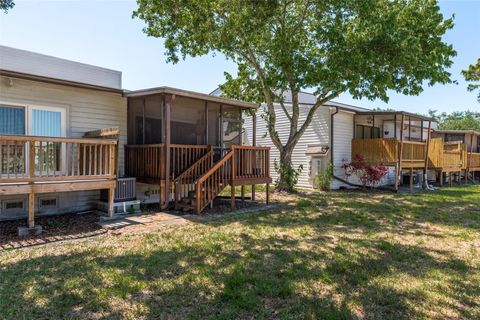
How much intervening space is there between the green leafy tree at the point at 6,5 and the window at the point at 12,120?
2.65 meters

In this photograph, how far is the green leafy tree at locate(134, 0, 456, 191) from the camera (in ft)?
32.8

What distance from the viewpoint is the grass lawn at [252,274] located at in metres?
3.18

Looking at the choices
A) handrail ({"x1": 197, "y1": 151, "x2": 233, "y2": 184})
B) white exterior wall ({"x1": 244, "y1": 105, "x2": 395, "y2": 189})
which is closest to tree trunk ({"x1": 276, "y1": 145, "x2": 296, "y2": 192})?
white exterior wall ({"x1": 244, "y1": 105, "x2": 395, "y2": 189})

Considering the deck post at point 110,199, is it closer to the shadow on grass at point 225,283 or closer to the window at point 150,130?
the shadow on grass at point 225,283

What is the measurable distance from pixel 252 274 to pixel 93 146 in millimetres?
5129

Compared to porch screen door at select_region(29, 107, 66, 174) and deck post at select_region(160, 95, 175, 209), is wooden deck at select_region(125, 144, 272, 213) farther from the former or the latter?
porch screen door at select_region(29, 107, 66, 174)

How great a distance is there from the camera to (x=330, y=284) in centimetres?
382

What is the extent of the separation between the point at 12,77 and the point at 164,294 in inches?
242

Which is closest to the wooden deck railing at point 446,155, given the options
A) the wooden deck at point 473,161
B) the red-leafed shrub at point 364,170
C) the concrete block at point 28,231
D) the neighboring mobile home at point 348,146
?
the neighboring mobile home at point 348,146

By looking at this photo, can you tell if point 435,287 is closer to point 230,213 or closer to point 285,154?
point 230,213

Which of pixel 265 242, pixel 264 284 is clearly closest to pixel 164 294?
pixel 264 284

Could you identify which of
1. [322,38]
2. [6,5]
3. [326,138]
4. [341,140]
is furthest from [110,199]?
[341,140]

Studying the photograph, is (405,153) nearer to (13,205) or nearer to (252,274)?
(252,274)

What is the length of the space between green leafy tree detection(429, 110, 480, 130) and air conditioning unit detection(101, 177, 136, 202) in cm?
3901
